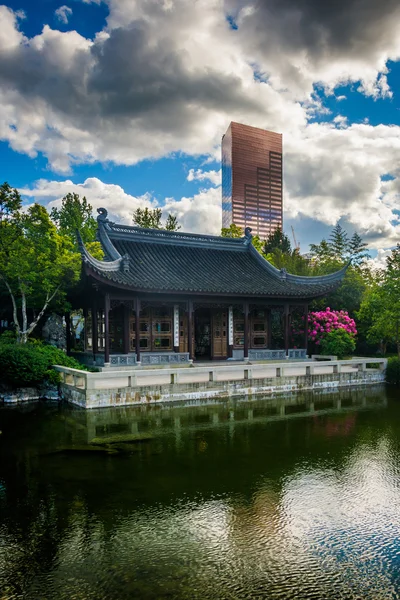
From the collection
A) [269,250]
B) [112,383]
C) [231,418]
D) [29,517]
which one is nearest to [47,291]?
[112,383]

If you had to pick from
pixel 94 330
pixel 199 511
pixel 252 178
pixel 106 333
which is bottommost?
pixel 199 511

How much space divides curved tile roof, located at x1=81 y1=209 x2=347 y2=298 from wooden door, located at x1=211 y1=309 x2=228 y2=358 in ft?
6.38

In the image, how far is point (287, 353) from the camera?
76.5 ft

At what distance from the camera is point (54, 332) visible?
844 inches

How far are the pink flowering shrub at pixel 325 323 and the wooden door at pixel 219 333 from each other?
17.2 feet

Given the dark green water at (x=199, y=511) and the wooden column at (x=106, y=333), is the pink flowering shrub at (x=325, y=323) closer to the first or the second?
the wooden column at (x=106, y=333)

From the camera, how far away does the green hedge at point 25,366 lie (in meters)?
15.5

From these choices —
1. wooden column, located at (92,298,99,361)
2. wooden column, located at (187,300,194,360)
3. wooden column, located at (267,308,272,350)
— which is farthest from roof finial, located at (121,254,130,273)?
wooden column, located at (267,308,272,350)

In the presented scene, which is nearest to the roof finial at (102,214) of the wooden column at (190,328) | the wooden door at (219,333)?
the wooden column at (190,328)

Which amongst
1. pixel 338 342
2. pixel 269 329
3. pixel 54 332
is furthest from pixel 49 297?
pixel 338 342

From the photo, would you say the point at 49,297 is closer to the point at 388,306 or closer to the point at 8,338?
the point at 8,338

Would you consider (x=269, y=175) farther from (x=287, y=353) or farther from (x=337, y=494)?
(x=337, y=494)

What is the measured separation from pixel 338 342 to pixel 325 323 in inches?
69.7

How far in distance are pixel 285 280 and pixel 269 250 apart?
825 inches
